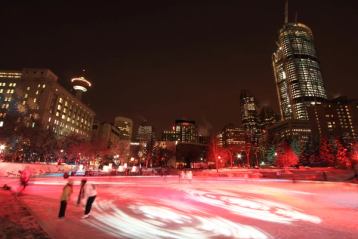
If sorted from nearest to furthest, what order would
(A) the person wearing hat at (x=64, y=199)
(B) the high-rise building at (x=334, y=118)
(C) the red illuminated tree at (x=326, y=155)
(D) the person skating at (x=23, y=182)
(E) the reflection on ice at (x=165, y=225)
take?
(E) the reflection on ice at (x=165, y=225), (A) the person wearing hat at (x=64, y=199), (D) the person skating at (x=23, y=182), (C) the red illuminated tree at (x=326, y=155), (B) the high-rise building at (x=334, y=118)

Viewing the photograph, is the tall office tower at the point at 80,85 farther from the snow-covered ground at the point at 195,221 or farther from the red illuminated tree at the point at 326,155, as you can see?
the snow-covered ground at the point at 195,221

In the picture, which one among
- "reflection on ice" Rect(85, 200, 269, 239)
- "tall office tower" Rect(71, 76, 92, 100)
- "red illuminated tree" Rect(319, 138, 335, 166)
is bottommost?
"reflection on ice" Rect(85, 200, 269, 239)

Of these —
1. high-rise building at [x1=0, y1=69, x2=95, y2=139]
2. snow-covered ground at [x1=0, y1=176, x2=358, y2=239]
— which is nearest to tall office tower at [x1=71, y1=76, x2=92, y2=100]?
high-rise building at [x1=0, y1=69, x2=95, y2=139]

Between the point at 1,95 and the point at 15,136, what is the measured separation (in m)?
77.7

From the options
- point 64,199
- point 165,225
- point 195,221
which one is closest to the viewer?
point 165,225

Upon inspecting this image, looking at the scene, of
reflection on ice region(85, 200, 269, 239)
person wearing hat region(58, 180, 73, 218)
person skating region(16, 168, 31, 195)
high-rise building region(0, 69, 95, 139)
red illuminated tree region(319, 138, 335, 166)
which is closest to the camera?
reflection on ice region(85, 200, 269, 239)

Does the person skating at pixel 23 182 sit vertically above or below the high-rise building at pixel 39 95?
below

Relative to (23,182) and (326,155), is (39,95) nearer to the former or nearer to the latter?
(23,182)

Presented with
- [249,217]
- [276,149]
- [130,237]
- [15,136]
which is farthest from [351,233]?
[276,149]

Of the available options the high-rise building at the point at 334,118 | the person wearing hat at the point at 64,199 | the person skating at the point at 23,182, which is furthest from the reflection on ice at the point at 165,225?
the high-rise building at the point at 334,118

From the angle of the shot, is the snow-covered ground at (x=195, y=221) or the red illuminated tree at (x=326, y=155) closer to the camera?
the snow-covered ground at (x=195, y=221)

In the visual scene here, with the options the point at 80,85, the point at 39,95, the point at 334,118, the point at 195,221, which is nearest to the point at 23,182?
the point at 195,221

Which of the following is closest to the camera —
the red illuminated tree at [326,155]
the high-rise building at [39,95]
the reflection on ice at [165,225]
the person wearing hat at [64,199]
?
the reflection on ice at [165,225]

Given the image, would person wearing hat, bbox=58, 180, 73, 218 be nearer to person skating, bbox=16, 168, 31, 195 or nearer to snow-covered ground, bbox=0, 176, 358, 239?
snow-covered ground, bbox=0, 176, 358, 239
